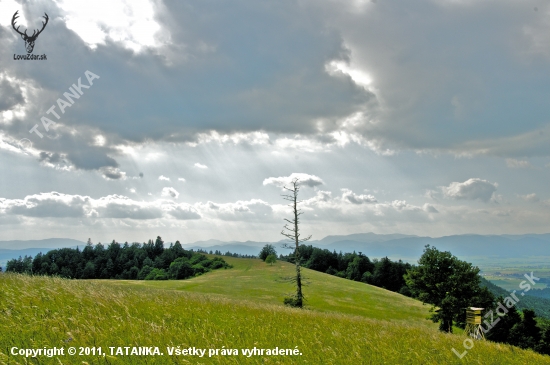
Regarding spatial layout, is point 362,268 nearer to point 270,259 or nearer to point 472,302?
point 270,259

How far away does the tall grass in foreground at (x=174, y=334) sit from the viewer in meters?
6.17

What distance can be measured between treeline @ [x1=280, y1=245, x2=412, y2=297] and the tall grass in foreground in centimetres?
12613

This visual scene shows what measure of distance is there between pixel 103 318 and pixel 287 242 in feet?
123

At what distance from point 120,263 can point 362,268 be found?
112967mm

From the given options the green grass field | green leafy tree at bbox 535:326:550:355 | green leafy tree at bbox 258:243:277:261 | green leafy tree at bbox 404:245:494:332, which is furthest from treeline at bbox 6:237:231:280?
the green grass field

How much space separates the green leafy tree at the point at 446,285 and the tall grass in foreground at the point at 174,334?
116ft

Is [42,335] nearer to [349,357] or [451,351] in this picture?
[349,357]

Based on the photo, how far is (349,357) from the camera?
6973mm

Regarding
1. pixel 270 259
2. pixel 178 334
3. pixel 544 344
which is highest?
pixel 178 334

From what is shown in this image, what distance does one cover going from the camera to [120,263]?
15712 centimetres

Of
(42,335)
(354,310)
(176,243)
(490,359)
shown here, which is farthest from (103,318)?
(176,243)

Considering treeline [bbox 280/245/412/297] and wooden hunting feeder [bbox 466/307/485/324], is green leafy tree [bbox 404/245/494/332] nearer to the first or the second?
wooden hunting feeder [bbox 466/307/485/324]

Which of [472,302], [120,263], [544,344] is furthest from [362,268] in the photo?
[120,263]

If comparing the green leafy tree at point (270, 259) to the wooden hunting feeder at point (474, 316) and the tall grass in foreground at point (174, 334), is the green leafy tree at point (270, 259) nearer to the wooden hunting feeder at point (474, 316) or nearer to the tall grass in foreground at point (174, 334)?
the wooden hunting feeder at point (474, 316)
